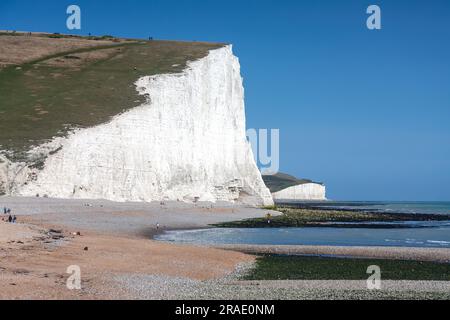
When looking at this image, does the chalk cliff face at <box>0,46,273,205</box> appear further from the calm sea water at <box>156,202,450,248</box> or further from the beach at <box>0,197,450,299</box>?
the calm sea water at <box>156,202,450,248</box>

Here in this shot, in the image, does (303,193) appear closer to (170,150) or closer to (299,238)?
(170,150)

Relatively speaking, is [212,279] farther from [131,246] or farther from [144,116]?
[144,116]

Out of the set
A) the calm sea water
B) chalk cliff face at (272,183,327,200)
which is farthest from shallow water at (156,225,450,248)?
chalk cliff face at (272,183,327,200)

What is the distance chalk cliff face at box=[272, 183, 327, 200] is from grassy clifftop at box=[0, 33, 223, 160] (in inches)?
3248

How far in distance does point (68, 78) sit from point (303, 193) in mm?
110876

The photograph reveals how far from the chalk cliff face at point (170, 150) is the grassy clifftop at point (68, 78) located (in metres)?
1.76

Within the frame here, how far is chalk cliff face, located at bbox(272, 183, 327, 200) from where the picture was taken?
160 m


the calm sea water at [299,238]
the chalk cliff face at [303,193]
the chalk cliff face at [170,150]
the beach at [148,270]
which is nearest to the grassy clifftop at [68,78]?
the chalk cliff face at [170,150]

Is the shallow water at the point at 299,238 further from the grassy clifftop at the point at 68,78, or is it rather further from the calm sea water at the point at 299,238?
the grassy clifftop at the point at 68,78

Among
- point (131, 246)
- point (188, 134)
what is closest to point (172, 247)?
point (131, 246)

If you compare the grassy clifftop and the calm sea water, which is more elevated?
the grassy clifftop

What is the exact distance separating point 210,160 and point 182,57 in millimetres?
14524

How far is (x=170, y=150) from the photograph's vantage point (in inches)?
2303

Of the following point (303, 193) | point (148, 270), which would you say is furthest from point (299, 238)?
point (303, 193)
